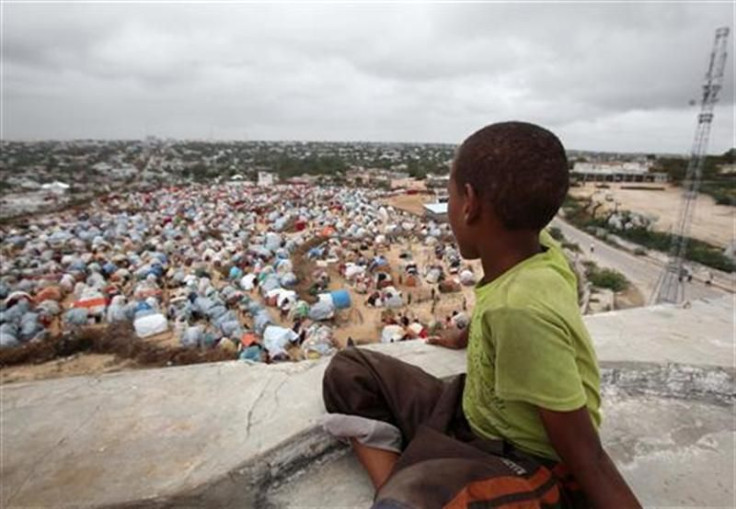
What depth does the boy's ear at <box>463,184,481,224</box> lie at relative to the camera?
102cm

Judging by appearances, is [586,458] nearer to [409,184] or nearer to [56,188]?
[409,184]

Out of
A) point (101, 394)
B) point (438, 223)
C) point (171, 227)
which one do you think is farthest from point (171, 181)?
point (101, 394)

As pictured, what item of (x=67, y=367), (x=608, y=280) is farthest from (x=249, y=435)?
(x=608, y=280)

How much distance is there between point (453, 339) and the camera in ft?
6.68

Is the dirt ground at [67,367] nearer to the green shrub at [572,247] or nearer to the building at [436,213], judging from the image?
the green shrub at [572,247]

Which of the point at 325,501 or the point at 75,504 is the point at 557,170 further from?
the point at 75,504

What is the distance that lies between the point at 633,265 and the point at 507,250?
69.7 ft

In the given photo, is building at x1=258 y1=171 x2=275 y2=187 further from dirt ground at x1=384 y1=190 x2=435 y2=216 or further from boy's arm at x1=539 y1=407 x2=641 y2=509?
boy's arm at x1=539 y1=407 x2=641 y2=509

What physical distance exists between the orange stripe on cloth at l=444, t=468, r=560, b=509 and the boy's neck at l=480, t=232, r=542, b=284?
1.44ft

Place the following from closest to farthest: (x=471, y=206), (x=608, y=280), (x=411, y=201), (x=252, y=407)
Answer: (x=471, y=206)
(x=252, y=407)
(x=608, y=280)
(x=411, y=201)

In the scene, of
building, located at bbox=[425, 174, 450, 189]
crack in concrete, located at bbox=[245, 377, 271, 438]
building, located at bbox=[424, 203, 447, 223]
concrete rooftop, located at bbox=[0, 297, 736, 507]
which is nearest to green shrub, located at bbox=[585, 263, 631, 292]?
building, located at bbox=[424, 203, 447, 223]

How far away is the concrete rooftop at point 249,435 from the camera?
1336mm

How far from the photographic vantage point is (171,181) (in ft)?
144

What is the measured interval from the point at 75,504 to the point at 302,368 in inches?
35.5
